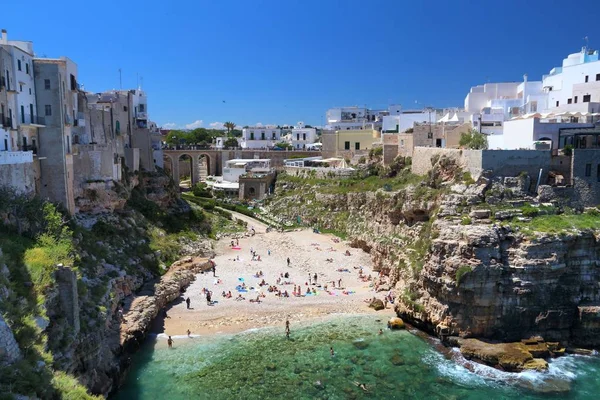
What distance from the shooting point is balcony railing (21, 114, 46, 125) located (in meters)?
26.3

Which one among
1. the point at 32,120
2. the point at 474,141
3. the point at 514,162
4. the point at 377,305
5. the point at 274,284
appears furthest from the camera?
the point at 474,141

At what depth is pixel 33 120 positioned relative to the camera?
89.8 feet

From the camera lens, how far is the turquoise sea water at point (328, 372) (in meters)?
19.9

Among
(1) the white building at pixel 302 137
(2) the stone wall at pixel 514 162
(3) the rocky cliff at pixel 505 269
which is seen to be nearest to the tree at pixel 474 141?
(2) the stone wall at pixel 514 162

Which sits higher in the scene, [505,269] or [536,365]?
[505,269]

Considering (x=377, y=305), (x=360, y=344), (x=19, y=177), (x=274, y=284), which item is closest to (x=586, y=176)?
(x=377, y=305)

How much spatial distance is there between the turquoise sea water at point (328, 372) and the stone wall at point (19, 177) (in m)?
9.80

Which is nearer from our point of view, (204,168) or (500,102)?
(500,102)

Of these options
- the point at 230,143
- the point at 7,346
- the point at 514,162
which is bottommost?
the point at 7,346

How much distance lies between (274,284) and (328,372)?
443 inches

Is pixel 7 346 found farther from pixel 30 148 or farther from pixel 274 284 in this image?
pixel 274 284

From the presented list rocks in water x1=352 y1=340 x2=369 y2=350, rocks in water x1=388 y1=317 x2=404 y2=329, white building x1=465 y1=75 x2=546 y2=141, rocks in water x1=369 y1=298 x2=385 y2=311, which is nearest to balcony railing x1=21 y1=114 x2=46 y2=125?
rocks in water x1=352 y1=340 x2=369 y2=350

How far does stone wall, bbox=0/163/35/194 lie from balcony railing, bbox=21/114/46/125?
2.64m

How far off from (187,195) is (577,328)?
39.5 meters
